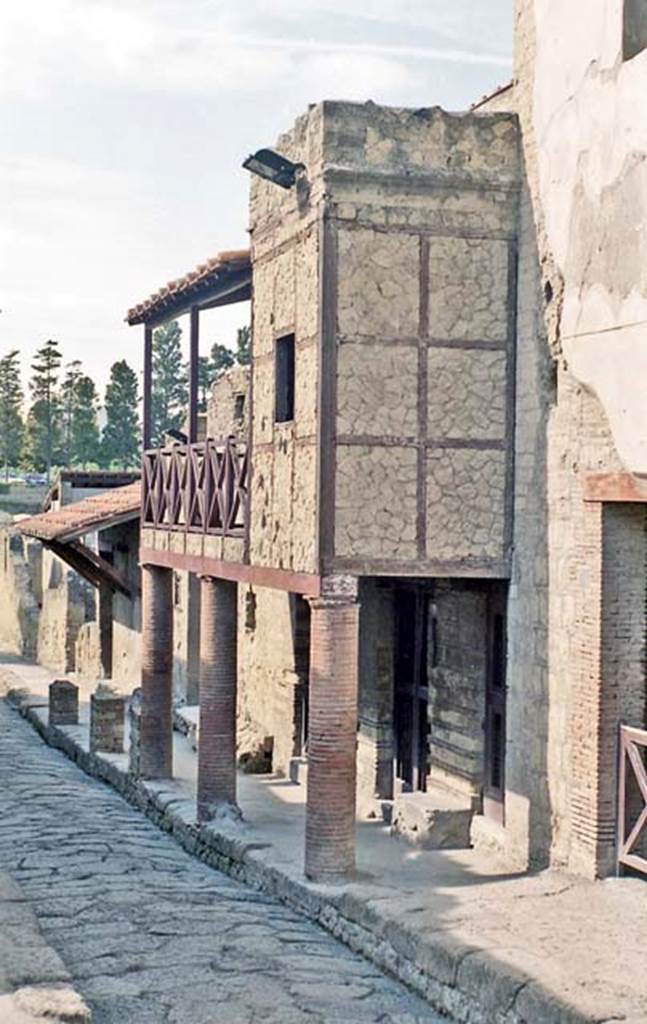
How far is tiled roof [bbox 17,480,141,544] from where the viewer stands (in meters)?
21.4

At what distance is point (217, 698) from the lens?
14.8m

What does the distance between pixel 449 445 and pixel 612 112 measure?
Answer: 119 inches

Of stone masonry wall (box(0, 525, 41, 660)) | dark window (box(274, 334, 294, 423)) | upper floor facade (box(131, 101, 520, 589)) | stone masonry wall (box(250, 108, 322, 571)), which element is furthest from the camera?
stone masonry wall (box(0, 525, 41, 660))

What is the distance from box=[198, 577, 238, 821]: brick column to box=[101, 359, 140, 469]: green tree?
204 ft

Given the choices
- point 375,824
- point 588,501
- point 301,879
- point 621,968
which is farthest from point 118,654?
point 621,968

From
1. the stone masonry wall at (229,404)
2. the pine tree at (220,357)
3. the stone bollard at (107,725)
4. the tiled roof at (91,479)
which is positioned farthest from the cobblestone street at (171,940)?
the pine tree at (220,357)

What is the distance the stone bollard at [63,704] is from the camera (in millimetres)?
21969

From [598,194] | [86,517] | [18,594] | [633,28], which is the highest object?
[633,28]

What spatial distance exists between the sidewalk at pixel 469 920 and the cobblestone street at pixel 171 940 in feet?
0.69

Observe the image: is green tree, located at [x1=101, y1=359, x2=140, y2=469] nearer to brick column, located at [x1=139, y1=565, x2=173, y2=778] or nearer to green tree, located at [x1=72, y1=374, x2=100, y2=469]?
green tree, located at [x1=72, y1=374, x2=100, y2=469]

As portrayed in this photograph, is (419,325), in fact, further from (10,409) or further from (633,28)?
(10,409)

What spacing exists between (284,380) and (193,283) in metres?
2.43

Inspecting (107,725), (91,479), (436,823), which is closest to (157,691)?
(107,725)

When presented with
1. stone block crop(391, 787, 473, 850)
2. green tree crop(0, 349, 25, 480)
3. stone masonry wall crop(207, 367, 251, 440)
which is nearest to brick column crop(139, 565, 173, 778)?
stone masonry wall crop(207, 367, 251, 440)
